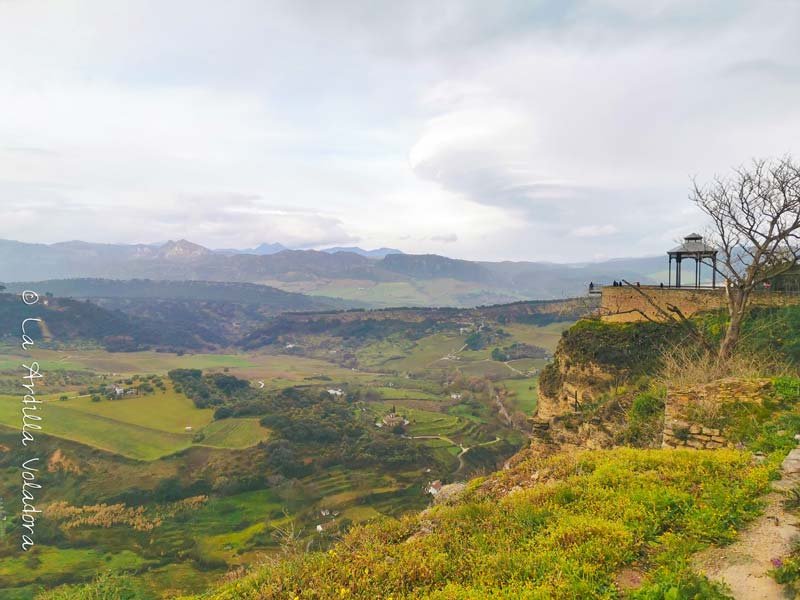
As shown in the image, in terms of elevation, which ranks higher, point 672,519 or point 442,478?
point 672,519

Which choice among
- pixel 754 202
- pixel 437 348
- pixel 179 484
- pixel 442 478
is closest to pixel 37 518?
pixel 179 484

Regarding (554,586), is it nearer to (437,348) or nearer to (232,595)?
(232,595)

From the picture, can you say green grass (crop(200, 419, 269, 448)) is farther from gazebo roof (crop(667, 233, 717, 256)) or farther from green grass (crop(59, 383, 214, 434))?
gazebo roof (crop(667, 233, 717, 256))

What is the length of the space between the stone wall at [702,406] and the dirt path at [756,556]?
458cm

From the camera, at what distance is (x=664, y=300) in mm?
30188

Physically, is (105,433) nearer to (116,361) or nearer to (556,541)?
(556,541)

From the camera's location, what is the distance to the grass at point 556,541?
21.4ft

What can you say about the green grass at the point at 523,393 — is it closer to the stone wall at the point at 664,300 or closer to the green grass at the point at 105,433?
the stone wall at the point at 664,300

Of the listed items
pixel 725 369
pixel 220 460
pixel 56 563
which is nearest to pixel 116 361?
pixel 220 460

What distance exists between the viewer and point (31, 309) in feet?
646

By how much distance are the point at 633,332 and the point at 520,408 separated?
68.6m

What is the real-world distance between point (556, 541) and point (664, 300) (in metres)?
28.2

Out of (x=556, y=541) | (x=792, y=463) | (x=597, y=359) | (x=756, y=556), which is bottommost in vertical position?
(x=556, y=541)

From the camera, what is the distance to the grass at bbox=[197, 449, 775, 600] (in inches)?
256
